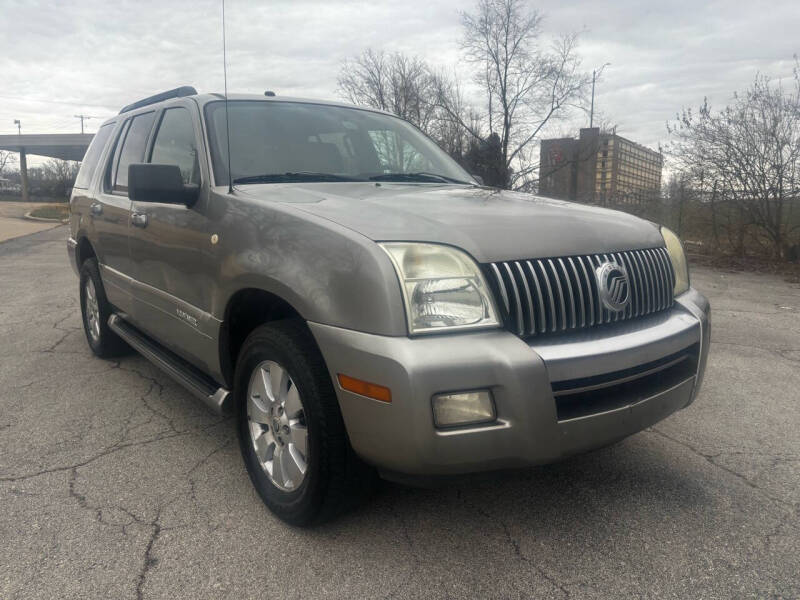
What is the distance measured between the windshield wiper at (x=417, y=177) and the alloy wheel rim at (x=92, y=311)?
264 cm

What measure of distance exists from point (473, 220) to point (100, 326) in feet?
11.7

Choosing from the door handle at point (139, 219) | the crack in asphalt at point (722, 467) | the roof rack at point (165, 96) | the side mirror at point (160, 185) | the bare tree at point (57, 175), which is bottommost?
the crack in asphalt at point (722, 467)

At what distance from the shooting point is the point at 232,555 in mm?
2357

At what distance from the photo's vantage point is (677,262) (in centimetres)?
309

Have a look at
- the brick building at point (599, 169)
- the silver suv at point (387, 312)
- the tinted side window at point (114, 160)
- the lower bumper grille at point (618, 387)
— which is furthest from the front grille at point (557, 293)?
the brick building at point (599, 169)

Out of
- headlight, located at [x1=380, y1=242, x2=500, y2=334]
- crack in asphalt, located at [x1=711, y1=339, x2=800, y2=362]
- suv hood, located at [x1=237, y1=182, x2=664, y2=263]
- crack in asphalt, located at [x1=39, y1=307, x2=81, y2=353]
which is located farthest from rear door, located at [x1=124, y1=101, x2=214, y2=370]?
crack in asphalt, located at [x1=711, y1=339, x2=800, y2=362]

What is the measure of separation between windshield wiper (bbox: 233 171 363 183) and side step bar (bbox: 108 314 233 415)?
3.31ft

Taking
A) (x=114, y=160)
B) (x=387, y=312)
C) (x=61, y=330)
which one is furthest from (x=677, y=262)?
(x=61, y=330)

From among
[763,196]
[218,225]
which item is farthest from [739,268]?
[218,225]

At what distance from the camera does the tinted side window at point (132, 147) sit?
4152 mm

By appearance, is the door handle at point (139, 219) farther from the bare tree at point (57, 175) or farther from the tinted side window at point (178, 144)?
the bare tree at point (57, 175)

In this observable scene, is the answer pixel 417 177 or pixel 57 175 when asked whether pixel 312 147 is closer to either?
pixel 417 177

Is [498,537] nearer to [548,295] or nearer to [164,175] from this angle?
[548,295]

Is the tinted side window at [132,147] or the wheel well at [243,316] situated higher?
the tinted side window at [132,147]
